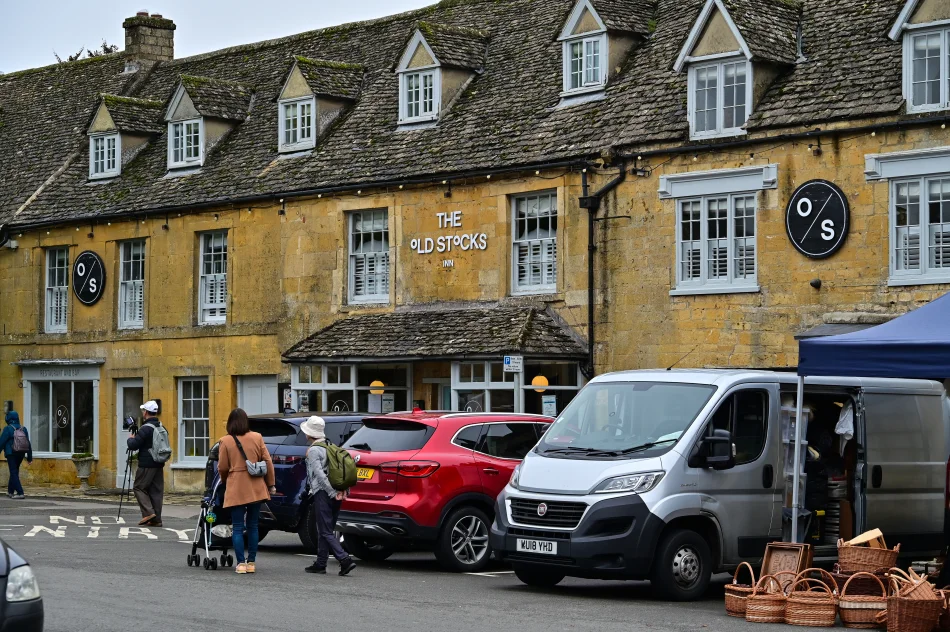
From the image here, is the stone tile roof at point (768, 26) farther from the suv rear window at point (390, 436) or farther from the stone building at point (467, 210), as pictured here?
the suv rear window at point (390, 436)

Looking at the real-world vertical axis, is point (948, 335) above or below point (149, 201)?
below

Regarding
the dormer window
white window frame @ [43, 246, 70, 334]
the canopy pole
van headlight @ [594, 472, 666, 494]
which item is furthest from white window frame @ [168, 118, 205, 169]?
the canopy pole

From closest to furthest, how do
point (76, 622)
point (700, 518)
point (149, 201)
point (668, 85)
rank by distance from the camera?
point (76, 622), point (700, 518), point (668, 85), point (149, 201)

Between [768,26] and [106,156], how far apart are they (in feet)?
57.0

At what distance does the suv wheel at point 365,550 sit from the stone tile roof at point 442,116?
9.12 metres

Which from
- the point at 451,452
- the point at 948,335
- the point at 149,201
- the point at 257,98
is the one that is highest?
the point at 257,98

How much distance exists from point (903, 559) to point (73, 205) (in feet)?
75.9

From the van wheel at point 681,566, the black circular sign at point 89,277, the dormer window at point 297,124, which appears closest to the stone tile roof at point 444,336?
the dormer window at point 297,124

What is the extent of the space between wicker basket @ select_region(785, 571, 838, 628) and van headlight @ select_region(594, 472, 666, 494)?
1670mm

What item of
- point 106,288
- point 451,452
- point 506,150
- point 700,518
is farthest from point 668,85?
point 106,288

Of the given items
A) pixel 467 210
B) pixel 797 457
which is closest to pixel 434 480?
pixel 797 457

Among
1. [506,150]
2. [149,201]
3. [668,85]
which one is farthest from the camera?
[149,201]

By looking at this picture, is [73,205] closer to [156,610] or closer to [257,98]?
[257,98]

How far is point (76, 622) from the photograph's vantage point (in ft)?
37.0
